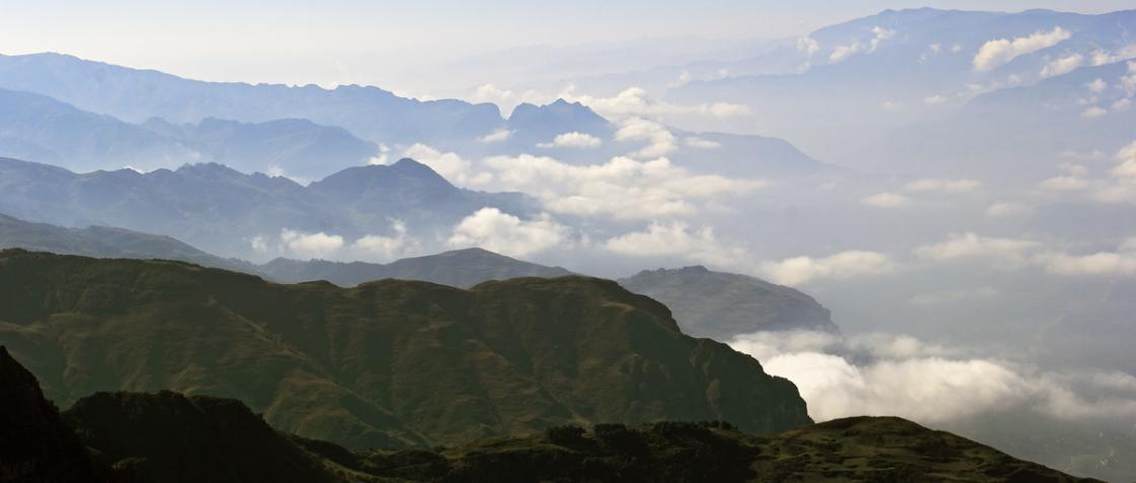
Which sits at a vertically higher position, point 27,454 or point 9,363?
point 9,363

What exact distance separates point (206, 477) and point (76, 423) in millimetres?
24032

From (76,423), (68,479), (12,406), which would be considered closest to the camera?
(68,479)

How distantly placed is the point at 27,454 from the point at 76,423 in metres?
91.5

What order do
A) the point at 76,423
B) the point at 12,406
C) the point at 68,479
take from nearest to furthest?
the point at 68,479 → the point at 12,406 → the point at 76,423

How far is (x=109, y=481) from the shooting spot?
10788 centimetres

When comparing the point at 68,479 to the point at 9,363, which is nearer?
the point at 68,479

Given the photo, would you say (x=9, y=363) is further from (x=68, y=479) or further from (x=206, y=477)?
(x=206, y=477)

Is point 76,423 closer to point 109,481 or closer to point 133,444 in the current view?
point 133,444

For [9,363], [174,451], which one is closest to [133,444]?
[174,451]

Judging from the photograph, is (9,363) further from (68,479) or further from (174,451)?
(174,451)

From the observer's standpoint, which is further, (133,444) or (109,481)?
(133,444)

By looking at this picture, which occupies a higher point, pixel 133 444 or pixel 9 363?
pixel 9 363

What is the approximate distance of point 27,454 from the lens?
354 feet

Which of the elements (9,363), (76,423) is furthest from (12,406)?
(76,423)
